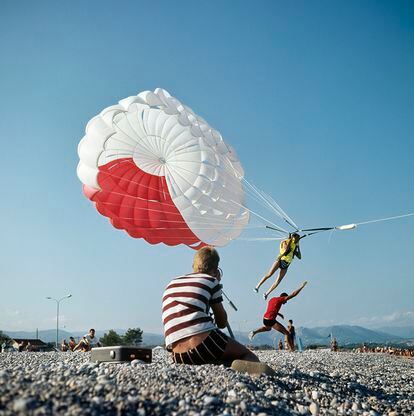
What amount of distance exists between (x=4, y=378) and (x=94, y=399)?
742mm

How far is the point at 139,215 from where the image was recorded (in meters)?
12.1

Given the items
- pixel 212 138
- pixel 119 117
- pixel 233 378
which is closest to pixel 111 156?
A: pixel 119 117

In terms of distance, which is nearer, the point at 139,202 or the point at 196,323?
the point at 196,323

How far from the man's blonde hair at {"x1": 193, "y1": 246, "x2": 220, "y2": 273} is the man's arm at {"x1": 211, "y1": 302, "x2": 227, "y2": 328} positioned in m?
0.48

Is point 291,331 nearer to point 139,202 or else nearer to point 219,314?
point 139,202

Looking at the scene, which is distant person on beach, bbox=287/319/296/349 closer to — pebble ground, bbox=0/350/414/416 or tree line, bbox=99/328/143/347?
pebble ground, bbox=0/350/414/416

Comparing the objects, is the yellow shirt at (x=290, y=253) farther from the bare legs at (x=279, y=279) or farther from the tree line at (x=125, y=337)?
the tree line at (x=125, y=337)

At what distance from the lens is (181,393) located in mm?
3289

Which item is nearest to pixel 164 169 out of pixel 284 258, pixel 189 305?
pixel 284 258

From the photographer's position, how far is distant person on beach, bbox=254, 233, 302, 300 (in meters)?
11.9

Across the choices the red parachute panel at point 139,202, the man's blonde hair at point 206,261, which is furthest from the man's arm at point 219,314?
the red parachute panel at point 139,202

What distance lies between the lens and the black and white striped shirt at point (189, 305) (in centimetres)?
462

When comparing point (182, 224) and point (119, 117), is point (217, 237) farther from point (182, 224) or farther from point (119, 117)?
point (119, 117)

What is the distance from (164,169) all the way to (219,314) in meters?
7.34
